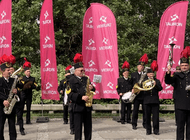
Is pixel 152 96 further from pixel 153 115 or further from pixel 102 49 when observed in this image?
pixel 102 49

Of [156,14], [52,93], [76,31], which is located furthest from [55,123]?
[156,14]

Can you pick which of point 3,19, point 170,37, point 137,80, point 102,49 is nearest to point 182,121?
point 137,80

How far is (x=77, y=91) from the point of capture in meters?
7.23

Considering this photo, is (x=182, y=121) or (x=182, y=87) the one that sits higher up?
(x=182, y=87)

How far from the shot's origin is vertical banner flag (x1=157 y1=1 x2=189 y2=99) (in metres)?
13.0

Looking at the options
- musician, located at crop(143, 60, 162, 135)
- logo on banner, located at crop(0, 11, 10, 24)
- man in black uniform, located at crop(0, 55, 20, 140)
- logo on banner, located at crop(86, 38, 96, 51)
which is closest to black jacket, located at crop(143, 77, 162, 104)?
musician, located at crop(143, 60, 162, 135)

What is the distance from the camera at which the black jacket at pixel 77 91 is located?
7.14 meters

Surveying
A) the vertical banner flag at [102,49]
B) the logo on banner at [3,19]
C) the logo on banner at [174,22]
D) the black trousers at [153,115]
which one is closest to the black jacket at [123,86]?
the vertical banner flag at [102,49]

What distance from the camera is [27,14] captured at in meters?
18.9

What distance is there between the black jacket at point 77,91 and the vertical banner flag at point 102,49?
17.9ft

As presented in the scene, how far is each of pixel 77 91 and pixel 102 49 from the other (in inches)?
228

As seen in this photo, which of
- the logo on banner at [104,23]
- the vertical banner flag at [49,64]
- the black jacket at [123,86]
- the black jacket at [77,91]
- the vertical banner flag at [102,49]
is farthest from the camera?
the vertical banner flag at [49,64]

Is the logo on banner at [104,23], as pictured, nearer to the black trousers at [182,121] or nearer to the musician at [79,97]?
the musician at [79,97]

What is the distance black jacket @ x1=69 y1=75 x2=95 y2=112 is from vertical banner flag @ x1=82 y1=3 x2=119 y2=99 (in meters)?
5.45
